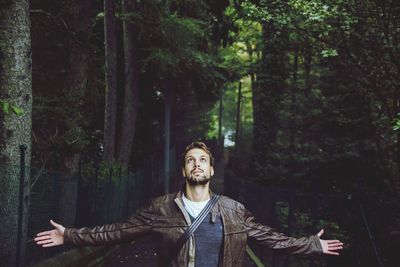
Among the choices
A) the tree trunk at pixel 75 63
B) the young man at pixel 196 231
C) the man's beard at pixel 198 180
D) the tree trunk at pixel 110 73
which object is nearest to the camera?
the young man at pixel 196 231

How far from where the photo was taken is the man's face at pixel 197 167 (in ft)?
12.6

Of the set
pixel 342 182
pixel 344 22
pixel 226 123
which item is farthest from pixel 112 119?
pixel 226 123

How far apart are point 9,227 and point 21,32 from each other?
119 inches

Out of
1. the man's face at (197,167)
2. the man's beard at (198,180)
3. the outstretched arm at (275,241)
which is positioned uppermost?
the man's face at (197,167)

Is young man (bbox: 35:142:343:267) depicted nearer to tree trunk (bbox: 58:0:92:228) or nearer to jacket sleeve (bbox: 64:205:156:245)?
jacket sleeve (bbox: 64:205:156:245)

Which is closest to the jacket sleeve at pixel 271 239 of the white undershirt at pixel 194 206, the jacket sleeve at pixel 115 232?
the white undershirt at pixel 194 206

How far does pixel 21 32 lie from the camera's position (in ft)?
23.1

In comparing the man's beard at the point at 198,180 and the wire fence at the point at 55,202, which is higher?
the man's beard at the point at 198,180

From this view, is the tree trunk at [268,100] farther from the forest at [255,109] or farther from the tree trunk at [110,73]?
the tree trunk at [110,73]

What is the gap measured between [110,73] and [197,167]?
1143 centimetres

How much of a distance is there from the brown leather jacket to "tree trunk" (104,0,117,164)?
35.9 ft

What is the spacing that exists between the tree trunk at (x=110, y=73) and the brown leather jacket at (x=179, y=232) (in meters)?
10.9

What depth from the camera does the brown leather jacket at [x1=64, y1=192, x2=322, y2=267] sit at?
3.76 meters

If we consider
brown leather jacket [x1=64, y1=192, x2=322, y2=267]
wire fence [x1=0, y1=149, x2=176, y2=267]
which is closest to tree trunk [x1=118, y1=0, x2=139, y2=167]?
wire fence [x1=0, y1=149, x2=176, y2=267]
